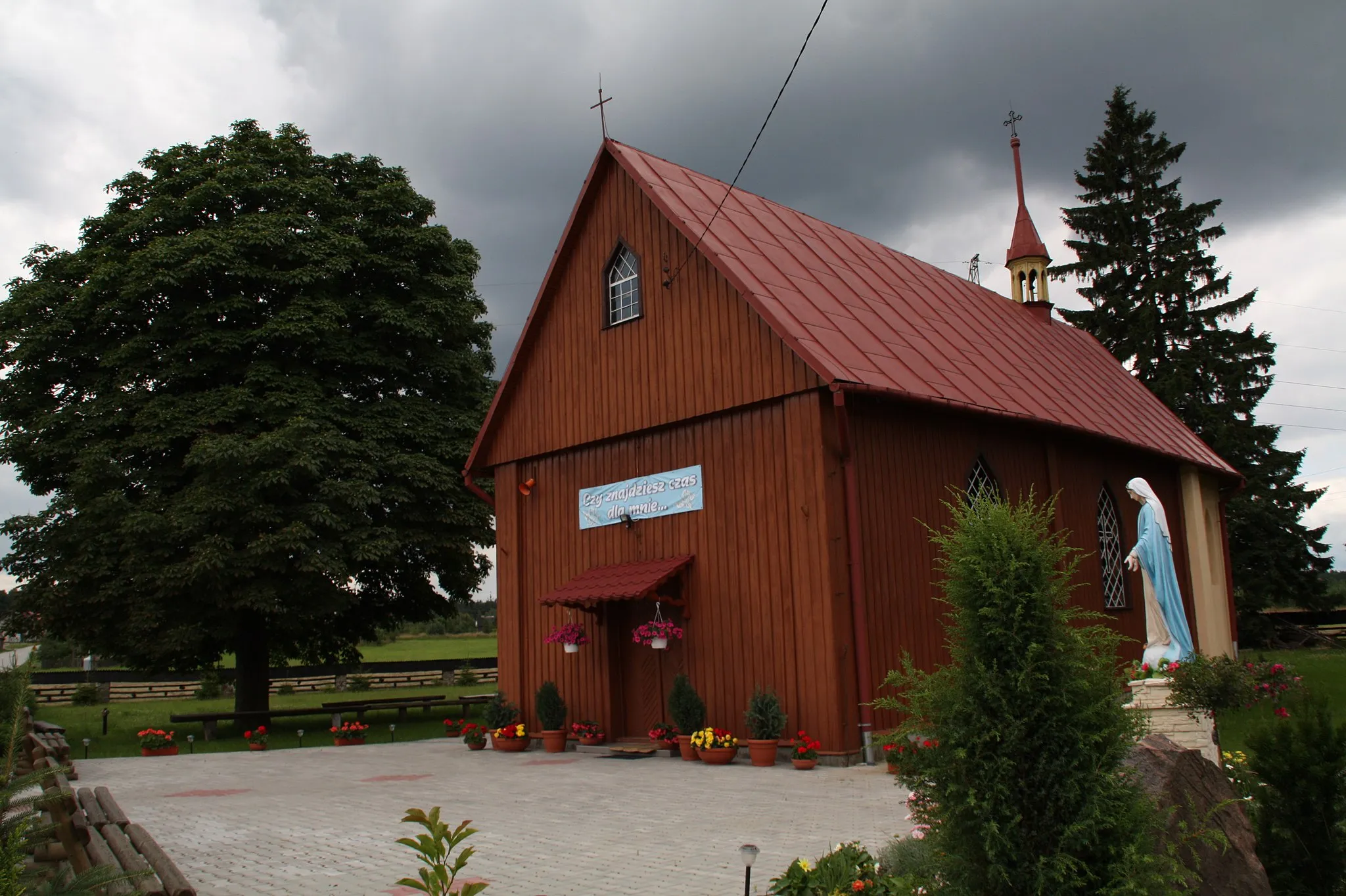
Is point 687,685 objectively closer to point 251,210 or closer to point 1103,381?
point 1103,381

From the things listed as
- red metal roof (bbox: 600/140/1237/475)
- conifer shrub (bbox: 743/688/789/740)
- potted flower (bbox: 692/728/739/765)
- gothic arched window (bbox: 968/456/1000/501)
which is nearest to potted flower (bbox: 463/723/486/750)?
potted flower (bbox: 692/728/739/765)

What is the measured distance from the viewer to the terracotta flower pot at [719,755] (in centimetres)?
1367

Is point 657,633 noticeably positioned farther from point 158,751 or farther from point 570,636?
point 158,751

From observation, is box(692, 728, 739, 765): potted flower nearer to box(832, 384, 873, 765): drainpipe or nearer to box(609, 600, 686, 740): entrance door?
box(609, 600, 686, 740): entrance door

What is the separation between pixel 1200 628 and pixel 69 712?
98.2 feet

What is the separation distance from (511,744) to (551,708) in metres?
0.88

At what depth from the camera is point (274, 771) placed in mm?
14867

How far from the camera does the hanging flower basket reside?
14.6m

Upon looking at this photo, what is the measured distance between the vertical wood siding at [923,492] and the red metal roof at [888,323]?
54 centimetres

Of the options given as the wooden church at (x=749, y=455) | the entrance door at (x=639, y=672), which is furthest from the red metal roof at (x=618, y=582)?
the entrance door at (x=639, y=672)

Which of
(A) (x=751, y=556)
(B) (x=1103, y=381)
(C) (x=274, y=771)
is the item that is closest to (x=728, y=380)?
(A) (x=751, y=556)

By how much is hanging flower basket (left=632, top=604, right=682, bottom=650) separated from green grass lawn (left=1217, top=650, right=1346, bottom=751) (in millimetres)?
6636

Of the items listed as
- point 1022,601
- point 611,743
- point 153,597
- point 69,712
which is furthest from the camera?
point 69,712

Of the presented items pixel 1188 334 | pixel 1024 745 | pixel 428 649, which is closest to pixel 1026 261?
pixel 1188 334
